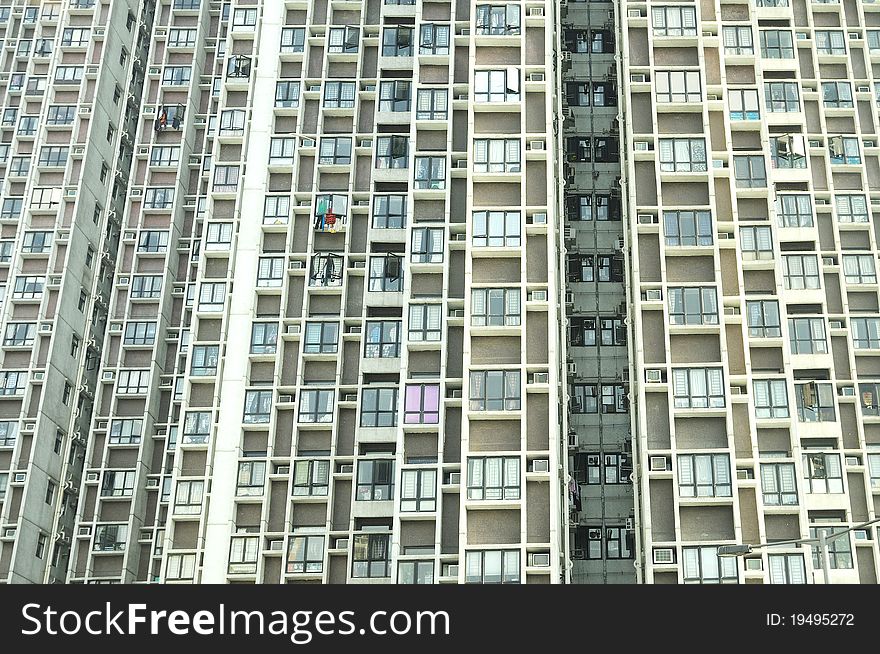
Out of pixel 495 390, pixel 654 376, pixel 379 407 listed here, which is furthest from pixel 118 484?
pixel 654 376

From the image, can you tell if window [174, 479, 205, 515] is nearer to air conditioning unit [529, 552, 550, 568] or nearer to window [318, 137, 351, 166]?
air conditioning unit [529, 552, 550, 568]

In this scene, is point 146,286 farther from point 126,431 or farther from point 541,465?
point 541,465

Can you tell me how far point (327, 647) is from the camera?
15.8 meters

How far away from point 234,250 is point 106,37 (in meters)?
26.2

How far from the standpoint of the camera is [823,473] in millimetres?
61438

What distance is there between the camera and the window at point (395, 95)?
2753 inches

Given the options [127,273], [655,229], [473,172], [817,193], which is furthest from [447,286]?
[127,273]

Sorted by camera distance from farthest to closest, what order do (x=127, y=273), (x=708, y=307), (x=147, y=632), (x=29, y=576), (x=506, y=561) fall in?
(x=127, y=273)
(x=29, y=576)
(x=708, y=307)
(x=506, y=561)
(x=147, y=632)

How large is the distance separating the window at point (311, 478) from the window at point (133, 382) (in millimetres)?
18969

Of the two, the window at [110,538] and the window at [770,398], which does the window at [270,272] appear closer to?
the window at [110,538]

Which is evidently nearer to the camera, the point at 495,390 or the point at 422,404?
the point at 495,390

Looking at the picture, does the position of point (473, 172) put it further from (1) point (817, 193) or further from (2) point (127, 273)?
(2) point (127, 273)

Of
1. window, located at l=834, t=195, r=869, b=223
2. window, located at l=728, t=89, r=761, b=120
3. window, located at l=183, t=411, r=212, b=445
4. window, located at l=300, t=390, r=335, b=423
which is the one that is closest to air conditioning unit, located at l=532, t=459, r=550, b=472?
window, located at l=300, t=390, r=335, b=423

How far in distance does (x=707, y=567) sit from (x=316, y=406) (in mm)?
20650
